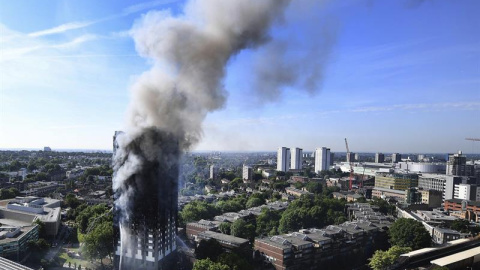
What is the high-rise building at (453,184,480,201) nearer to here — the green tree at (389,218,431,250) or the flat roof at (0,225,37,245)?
the green tree at (389,218,431,250)

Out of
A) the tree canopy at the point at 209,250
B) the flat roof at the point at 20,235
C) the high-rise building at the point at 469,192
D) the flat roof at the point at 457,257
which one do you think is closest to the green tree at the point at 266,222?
the tree canopy at the point at 209,250

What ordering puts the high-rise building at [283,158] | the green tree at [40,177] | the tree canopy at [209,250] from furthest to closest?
1. the high-rise building at [283,158]
2. the green tree at [40,177]
3. the tree canopy at [209,250]

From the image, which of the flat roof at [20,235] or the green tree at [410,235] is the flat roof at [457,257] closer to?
the green tree at [410,235]

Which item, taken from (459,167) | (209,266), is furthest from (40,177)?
(459,167)

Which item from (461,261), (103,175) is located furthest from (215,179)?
(461,261)

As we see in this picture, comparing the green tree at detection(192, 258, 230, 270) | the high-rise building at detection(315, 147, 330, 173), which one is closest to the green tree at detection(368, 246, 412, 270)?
the green tree at detection(192, 258, 230, 270)

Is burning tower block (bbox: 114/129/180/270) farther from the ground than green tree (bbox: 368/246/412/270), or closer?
farther from the ground
